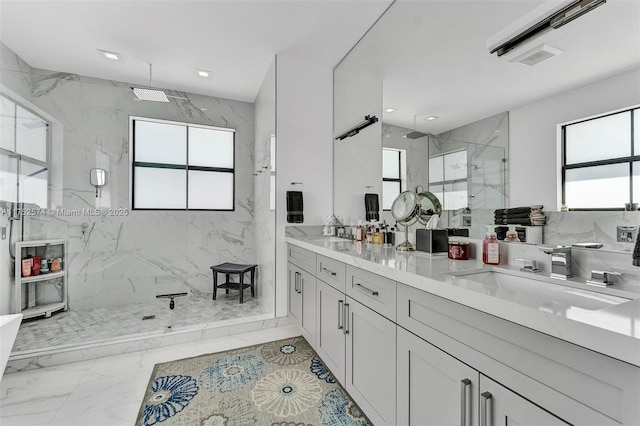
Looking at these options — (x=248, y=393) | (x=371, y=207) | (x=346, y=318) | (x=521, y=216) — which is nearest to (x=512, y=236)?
(x=521, y=216)

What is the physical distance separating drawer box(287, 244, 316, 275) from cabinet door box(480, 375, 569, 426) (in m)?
1.40

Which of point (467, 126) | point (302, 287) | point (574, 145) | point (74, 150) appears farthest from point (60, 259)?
point (574, 145)

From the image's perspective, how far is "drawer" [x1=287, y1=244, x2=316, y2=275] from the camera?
2124 mm

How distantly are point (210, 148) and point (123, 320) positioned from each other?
2.09 metres

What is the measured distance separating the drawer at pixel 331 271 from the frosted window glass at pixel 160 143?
7.48 feet

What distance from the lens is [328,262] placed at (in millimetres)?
1837

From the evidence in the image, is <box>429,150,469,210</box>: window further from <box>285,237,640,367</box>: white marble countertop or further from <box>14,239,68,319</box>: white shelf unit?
<box>14,239,68,319</box>: white shelf unit

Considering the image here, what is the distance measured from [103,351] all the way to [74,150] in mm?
1945

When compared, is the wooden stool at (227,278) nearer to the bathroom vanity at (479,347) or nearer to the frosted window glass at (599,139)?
the bathroom vanity at (479,347)

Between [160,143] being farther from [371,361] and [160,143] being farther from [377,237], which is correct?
[371,361]

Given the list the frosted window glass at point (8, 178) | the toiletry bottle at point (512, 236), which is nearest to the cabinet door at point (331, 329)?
the toiletry bottle at point (512, 236)

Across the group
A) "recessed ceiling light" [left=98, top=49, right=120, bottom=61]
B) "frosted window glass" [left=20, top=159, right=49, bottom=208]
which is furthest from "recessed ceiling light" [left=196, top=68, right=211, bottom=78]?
"frosted window glass" [left=20, top=159, right=49, bottom=208]

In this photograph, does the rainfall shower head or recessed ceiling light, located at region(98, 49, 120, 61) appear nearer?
recessed ceiling light, located at region(98, 49, 120, 61)

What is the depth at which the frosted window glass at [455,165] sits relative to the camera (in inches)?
62.0
